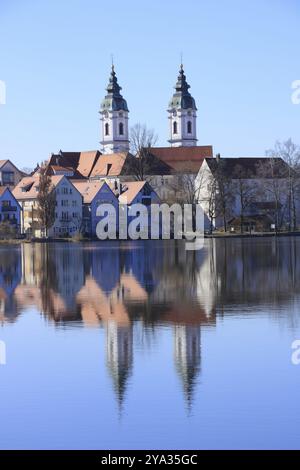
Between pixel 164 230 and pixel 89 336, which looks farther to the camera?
pixel 164 230

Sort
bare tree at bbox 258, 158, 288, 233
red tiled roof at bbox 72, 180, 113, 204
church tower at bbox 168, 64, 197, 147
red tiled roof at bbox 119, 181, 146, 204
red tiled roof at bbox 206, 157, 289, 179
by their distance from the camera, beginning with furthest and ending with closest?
church tower at bbox 168, 64, 197, 147
red tiled roof at bbox 206, 157, 289, 179
bare tree at bbox 258, 158, 288, 233
red tiled roof at bbox 72, 180, 113, 204
red tiled roof at bbox 119, 181, 146, 204

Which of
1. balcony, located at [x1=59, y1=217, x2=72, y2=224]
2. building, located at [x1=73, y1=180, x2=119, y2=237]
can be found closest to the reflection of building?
balcony, located at [x1=59, y1=217, x2=72, y2=224]

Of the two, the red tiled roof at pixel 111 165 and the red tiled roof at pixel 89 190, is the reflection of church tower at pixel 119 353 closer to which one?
the red tiled roof at pixel 89 190

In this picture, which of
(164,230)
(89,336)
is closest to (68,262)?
(89,336)

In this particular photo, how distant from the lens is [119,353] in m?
18.3

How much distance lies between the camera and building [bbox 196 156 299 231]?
323 feet

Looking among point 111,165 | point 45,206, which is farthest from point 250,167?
point 45,206

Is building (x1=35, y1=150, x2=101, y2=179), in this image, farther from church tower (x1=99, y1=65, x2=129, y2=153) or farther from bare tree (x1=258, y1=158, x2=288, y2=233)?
bare tree (x1=258, y1=158, x2=288, y2=233)

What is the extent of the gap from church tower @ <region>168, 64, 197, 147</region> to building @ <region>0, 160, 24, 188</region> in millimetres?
35141

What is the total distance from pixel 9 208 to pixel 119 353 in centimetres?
7972

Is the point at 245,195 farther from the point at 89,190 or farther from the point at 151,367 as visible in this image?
the point at 151,367
